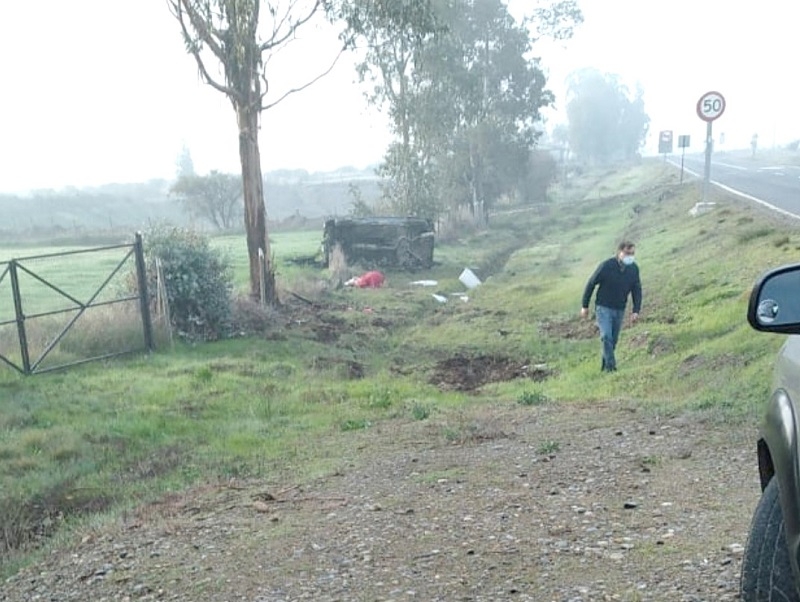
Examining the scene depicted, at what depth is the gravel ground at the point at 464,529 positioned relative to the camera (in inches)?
174

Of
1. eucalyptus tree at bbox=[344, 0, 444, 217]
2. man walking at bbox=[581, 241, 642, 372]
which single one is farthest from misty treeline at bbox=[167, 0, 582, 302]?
man walking at bbox=[581, 241, 642, 372]

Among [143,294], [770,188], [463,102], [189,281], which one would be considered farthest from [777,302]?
[463,102]

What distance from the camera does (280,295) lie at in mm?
20000

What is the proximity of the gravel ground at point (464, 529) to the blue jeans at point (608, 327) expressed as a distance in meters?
3.13

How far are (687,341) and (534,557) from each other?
7.18 m

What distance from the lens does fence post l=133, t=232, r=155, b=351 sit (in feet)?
44.6

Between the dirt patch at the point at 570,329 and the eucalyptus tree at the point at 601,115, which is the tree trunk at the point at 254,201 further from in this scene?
the eucalyptus tree at the point at 601,115

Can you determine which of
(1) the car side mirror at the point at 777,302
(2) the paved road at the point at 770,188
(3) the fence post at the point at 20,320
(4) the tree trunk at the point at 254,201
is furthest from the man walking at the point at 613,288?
(2) the paved road at the point at 770,188

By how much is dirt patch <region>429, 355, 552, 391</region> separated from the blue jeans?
1.21m

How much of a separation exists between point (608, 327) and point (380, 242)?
56.6ft

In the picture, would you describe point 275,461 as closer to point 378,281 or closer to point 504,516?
point 504,516

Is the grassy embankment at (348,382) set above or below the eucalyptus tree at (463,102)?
below

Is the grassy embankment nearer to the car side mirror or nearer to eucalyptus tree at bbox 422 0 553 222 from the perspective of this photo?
the car side mirror

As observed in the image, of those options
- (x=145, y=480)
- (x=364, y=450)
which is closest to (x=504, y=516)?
(x=364, y=450)
